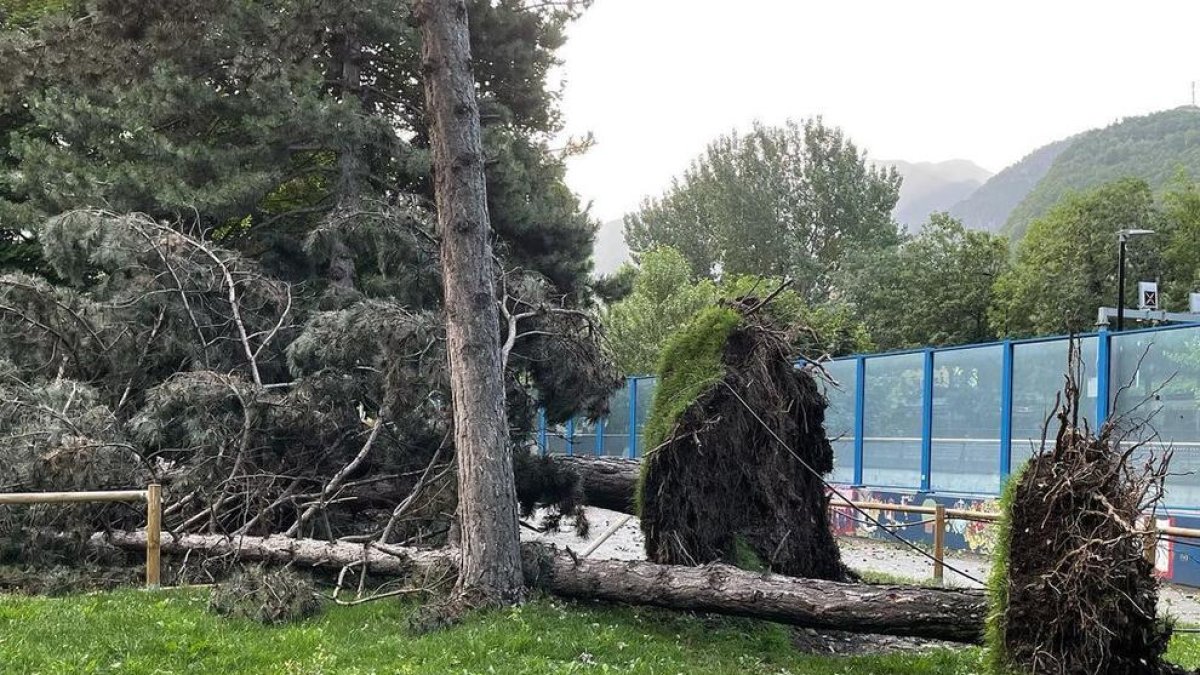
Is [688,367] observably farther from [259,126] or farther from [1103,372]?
[259,126]

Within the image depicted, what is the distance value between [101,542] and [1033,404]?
36.5 ft

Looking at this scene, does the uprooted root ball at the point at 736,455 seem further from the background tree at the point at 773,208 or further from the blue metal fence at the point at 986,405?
the background tree at the point at 773,208

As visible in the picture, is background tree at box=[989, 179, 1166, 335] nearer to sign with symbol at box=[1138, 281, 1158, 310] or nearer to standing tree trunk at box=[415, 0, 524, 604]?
sign with symbol at box=[1138, 281, 1158, 310]

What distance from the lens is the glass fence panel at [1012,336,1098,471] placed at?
13477 millimetres

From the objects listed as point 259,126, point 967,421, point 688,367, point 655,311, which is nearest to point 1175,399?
point 967,421

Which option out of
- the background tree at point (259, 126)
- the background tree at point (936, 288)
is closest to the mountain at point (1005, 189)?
the background tree at point (936, 288)

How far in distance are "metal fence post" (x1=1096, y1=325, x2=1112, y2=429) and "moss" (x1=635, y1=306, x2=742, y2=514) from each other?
20.2ft

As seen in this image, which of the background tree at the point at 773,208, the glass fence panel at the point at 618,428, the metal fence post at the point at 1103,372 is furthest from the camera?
the background tree at the point at 773,208

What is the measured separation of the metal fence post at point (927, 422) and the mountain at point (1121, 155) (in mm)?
71028

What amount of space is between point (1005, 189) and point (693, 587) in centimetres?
18677

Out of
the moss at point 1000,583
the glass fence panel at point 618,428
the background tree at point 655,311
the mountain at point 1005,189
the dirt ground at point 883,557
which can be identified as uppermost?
the mountain at point 1005,189

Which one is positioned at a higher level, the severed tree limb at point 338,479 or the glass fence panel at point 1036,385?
the glass fence panel at point 1036,385

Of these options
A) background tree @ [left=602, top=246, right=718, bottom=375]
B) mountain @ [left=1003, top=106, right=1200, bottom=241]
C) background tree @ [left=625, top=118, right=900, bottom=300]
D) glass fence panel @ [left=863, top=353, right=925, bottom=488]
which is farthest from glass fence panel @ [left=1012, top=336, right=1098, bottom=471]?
mountain @ [left=1003, top=106, right=1200, bottom=241]

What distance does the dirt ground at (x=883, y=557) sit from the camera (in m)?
11.5
